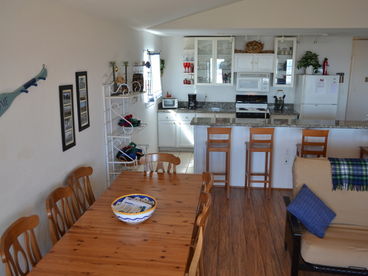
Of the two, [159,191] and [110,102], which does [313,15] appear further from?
[159,191]

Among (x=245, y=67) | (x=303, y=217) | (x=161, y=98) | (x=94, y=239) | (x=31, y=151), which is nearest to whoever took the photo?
(x=94, y=239)

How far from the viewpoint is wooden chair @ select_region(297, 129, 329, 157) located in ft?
14.9

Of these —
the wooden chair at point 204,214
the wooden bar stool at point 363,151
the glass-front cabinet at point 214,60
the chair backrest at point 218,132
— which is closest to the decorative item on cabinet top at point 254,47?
A: the glass-front cabinet at point 214,60

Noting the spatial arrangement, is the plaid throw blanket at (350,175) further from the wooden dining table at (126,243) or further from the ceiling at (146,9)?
the ceiling at (146,9)

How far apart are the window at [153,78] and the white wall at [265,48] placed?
2.43 feet

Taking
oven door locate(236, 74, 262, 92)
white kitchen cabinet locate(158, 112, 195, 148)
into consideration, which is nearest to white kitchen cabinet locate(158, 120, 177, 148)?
white kitchen cabinet locate(158, 112, 195, 148)

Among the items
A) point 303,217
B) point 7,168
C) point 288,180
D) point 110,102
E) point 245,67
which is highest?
point 245,67

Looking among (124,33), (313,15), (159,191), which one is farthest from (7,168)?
(313,15)

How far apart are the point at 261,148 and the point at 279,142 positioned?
0.49 m

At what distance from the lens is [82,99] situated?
341 cm

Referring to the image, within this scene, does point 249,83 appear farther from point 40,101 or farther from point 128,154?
point 40,101

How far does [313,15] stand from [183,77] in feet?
10.2

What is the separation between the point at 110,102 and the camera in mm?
4152

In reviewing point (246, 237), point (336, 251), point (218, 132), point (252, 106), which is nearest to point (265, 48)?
point (252, 106)
